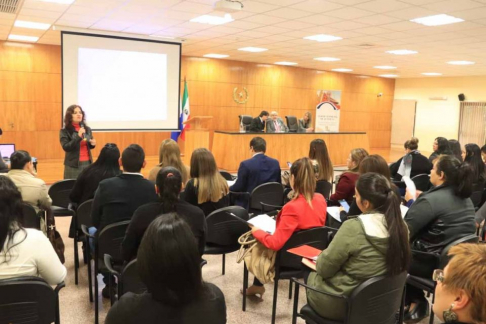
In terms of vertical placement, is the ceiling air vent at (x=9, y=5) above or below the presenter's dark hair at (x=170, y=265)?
above

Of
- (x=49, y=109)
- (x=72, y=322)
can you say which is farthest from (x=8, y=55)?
(x=72, y=322)

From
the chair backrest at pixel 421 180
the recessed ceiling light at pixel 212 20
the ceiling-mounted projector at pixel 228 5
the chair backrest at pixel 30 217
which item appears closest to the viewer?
the chair backrest at pixel 30 217

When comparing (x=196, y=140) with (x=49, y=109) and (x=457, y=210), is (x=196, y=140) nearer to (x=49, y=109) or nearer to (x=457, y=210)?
(x=49, y=109)

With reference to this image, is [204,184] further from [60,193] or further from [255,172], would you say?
[60,193]

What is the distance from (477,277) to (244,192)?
11.7 feet

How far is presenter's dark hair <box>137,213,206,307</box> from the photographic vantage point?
129 cm

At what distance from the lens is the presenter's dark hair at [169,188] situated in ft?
7.91

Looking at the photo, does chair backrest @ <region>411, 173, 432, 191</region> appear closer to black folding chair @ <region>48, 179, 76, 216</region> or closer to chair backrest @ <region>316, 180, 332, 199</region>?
chair backrest @ <region>316, 180, 332, 199</region>

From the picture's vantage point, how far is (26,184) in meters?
3.14

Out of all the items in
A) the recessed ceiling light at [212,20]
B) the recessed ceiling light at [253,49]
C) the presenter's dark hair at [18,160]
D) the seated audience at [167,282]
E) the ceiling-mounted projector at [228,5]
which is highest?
the recessed ceiling light at [253,49]

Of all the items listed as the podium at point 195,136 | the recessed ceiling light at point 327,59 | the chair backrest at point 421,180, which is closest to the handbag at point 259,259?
the chair backrest at point 421,180

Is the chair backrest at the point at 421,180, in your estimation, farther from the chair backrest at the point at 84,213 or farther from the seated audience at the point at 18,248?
the seated audience at the point at 18,248

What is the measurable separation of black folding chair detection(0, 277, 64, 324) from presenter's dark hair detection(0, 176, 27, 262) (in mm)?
148

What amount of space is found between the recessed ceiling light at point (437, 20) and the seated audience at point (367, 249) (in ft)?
16.9
